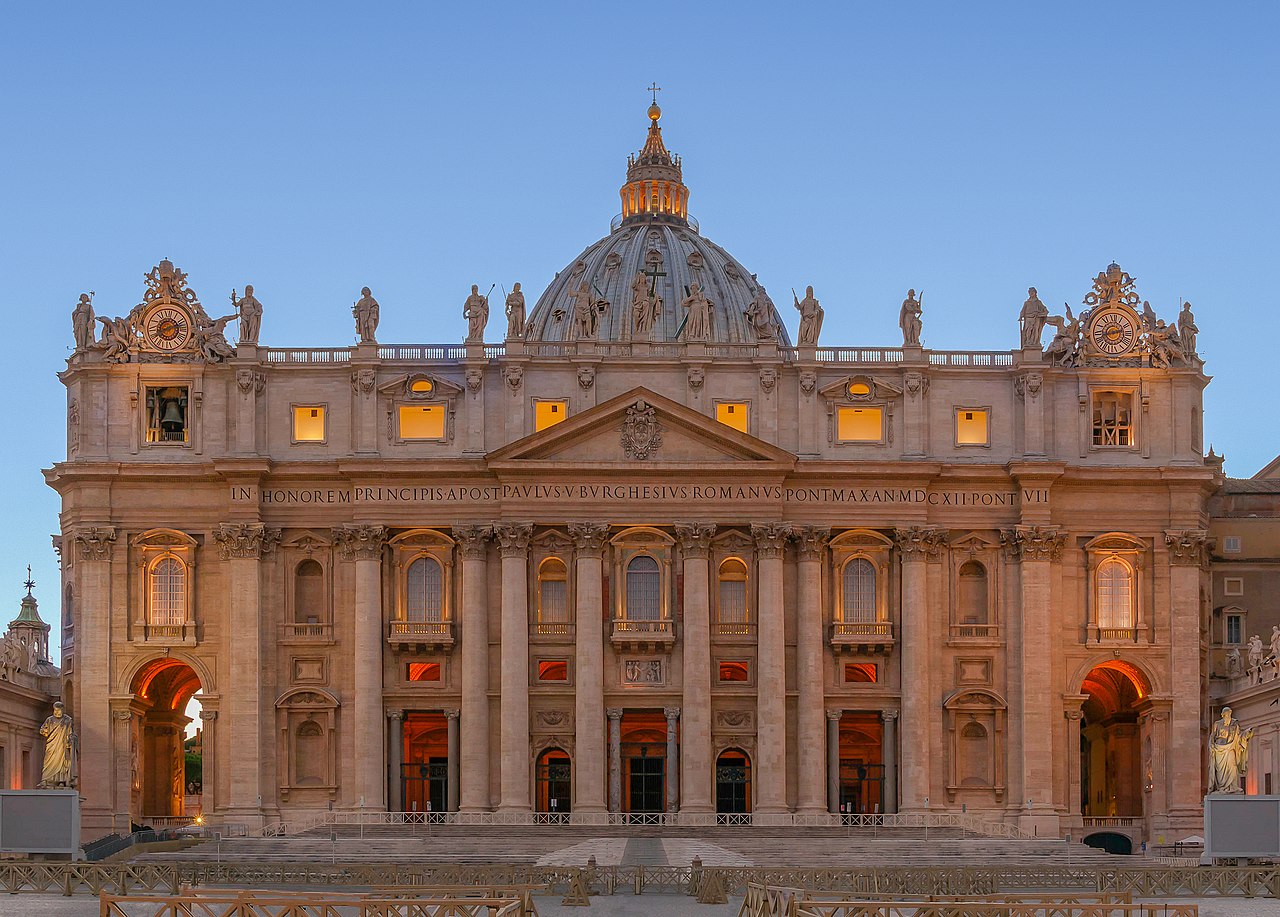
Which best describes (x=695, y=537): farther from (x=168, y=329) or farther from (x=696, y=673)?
(x=168, y=329)

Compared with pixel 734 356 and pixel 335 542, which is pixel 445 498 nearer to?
pixel 335 542

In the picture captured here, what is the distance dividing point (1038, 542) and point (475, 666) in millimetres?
23612

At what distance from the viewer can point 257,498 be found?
8531 cm

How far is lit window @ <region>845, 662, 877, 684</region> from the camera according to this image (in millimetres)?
85875

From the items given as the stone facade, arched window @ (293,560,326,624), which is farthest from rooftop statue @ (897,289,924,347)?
arched window @ (293,560,326,624)

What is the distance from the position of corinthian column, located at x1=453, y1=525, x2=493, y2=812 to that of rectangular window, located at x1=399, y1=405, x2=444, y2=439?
14.6 feet

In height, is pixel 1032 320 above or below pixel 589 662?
above

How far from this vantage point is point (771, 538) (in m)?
84.8

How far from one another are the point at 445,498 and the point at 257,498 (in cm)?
771

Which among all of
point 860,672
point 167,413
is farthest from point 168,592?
point 860,672

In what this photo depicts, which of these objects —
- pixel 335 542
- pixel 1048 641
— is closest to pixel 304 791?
pixel 335 542

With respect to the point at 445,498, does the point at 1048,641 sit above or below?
below

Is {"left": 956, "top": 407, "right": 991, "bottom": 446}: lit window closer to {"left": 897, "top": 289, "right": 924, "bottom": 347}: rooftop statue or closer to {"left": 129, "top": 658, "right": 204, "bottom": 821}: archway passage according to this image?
{"left": 897, "top": 289, "right": 924, "bottom": 347}: rooftop statue

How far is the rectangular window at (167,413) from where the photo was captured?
87125mm
